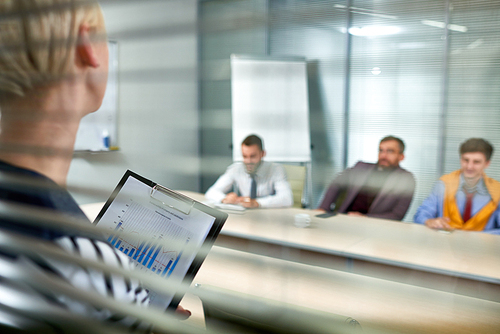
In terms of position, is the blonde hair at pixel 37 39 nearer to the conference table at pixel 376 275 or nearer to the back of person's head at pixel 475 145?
the conference table at pixel 376 275

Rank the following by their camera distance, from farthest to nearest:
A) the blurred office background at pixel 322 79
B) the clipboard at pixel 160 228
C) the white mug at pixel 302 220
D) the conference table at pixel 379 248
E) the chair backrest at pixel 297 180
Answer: the chair backrest at pixel 297 180 → the white mug at pixel 302 220 → the conference table at pixel 379 248 → the clipboard at pixel 160 228 → the blurred office background at pixel 322 79

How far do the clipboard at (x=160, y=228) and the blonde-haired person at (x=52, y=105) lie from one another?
10cm

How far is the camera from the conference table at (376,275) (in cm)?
50

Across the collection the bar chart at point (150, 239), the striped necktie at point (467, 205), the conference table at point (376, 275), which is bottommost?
the conference table at point (376, 275)

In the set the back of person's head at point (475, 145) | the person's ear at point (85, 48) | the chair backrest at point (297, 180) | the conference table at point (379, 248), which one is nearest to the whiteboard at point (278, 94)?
the chair backrest at point (297, 180)

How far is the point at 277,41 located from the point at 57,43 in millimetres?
4443

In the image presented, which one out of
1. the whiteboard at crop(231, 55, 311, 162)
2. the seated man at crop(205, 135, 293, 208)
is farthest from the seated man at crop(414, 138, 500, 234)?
the whiteboard at crop(231, 55, 311, 162)

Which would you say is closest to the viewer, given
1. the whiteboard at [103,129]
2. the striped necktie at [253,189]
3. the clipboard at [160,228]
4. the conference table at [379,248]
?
the clipboard at [160,228]

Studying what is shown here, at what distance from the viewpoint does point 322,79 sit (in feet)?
14.8

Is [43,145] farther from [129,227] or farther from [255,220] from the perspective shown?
[255,220]

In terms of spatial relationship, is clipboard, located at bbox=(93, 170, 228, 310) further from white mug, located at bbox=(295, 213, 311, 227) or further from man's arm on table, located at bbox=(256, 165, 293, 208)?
man's arm on table, located at bbox=(256, 165, 293, 208)

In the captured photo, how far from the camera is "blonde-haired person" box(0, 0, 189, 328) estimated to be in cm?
45

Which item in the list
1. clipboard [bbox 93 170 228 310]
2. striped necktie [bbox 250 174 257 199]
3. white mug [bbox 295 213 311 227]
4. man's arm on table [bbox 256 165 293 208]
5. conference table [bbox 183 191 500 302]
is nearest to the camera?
clipboard [bbox 93 170 228 310]

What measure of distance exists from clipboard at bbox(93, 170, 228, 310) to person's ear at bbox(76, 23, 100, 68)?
239 mm
